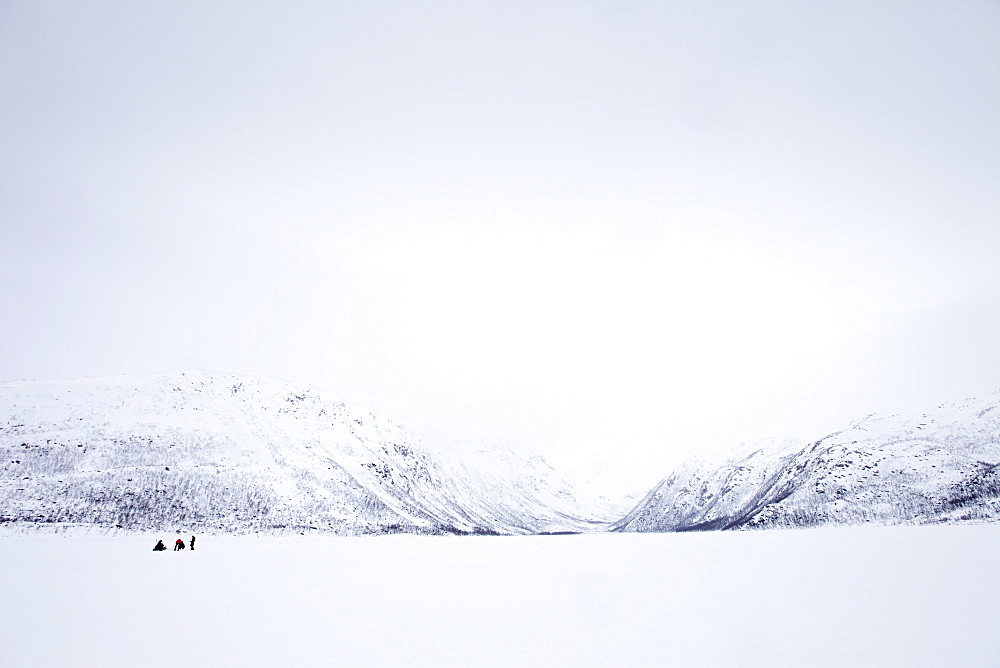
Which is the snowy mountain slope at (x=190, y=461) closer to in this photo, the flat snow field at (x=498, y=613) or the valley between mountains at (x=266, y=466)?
the valley between mountains at (x=266, y=466)

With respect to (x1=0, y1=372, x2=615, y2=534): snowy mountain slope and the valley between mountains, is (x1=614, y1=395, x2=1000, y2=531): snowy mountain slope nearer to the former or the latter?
the valley between mountains

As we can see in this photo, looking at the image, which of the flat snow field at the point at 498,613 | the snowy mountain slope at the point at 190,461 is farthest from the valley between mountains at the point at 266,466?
the flat snow field at the point at 498,613

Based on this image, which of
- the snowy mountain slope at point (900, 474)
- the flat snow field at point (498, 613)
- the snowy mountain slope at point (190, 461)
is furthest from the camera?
the snowy mountain slope at point (900, 474)

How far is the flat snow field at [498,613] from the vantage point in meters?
15.6

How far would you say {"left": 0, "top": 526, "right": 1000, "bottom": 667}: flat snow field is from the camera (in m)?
15.6

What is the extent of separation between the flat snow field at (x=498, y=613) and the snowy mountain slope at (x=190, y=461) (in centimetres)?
5226

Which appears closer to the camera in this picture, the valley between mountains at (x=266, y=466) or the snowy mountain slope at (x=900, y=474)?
the valley between mountains at (x=266, y=466)

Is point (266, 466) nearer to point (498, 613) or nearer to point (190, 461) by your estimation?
point (190, 461)

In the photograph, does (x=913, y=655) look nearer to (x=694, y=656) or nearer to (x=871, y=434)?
(x=694, y=656)

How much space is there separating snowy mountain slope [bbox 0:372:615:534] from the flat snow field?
52.3m

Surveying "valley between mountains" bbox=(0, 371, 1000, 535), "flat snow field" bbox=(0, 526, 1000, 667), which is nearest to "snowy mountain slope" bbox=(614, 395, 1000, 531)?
"valley between mountains" bbox=(0, 371, 1000, 535)

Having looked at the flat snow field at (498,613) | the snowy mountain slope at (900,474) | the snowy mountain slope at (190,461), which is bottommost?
the snowy mountain slope at (190,461)

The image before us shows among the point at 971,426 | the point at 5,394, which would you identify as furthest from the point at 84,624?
the point at 971,426

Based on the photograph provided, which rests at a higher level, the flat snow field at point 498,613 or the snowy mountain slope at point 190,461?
the flat snow field at point 498,613
